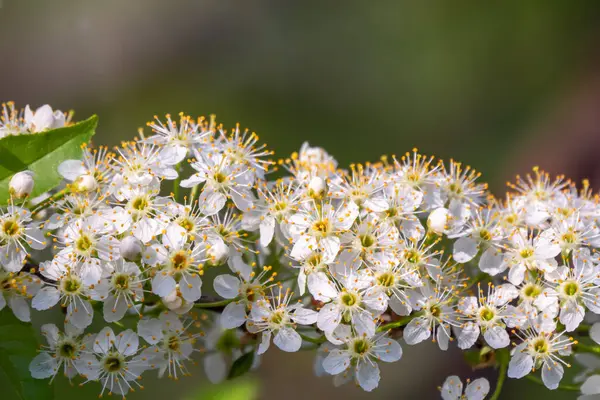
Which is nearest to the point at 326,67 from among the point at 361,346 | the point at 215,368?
the point at 215,368

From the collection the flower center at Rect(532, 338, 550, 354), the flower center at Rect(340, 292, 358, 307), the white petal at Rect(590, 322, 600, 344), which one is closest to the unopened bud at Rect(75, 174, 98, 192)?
the flower center at Rect(340, 292, 358, 307)

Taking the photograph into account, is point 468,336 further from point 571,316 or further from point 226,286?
point 226,286

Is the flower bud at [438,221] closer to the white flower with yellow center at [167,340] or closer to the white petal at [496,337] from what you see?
the white petal at [496,337]

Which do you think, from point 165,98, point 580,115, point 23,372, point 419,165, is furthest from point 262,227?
point 165,98

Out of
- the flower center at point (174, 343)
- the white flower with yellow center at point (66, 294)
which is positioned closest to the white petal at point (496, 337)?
the flower center at point (174, 343)

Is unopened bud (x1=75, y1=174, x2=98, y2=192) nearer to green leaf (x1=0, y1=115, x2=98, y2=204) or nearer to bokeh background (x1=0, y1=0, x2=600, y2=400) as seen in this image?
green leaf (x1=0, y1=115, x2=98, y2=204)

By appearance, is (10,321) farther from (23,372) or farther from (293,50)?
(293,50)
